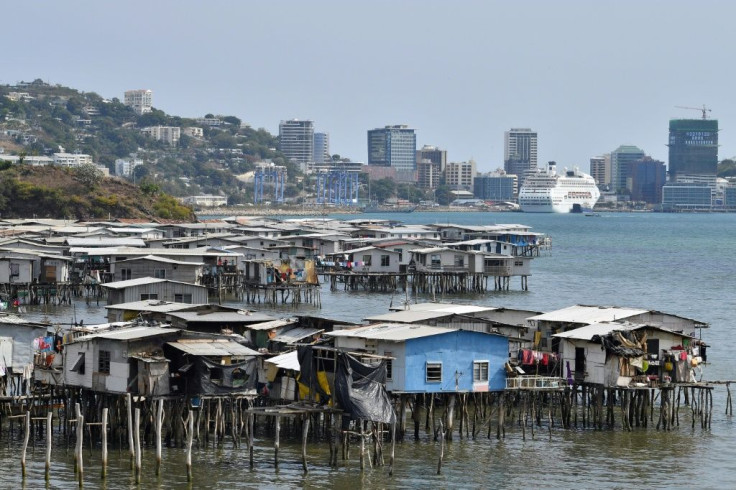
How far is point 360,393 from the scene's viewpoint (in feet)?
112

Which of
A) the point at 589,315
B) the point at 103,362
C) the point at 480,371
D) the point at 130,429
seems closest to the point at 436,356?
the point at 480,371

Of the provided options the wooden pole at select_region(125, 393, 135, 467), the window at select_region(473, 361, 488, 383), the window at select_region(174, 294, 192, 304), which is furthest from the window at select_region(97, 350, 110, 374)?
the window at select_region(174, 294, 192, 304)

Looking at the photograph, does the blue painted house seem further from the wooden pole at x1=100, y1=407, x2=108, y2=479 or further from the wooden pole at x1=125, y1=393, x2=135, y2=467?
the wooden pole at x1=100, y1=407, x2=108, y2=479

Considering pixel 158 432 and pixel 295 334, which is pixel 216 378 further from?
pixel 295 334

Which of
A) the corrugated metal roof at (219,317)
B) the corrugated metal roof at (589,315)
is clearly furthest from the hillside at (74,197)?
the corrugated metal roof at (589,315)

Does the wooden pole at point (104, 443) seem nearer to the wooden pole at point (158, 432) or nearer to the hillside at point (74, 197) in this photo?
the wooden pole at point (158, 432)

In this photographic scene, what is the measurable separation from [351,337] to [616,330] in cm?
772

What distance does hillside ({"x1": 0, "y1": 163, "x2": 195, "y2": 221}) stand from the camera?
148m

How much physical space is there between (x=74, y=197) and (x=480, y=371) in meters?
116

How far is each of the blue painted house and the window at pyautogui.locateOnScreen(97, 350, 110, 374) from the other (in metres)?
6.27

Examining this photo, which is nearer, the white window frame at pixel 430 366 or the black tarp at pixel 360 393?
the black tarp at pixel 360 393

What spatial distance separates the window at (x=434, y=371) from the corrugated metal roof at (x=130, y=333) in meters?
6.69

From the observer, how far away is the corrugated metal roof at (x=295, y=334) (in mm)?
41025

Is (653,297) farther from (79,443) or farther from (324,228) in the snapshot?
(79,443)
